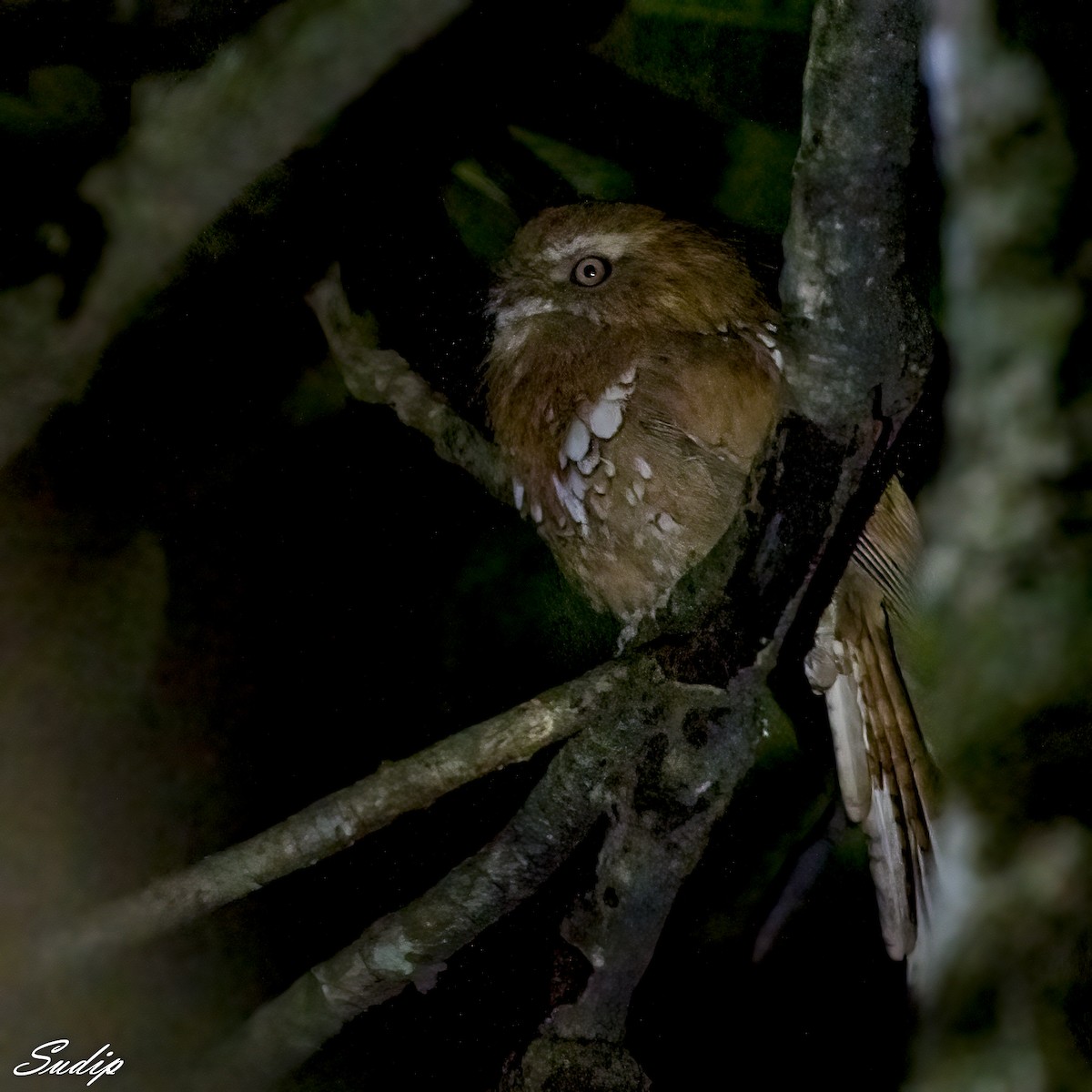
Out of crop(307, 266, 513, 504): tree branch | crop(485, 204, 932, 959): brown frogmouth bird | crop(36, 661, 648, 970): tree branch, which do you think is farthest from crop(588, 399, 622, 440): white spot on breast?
crop(36, 661, 648, 970): tree branch

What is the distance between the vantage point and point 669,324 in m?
1.35

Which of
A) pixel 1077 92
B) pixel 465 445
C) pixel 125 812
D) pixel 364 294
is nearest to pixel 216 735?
pixel 125 812

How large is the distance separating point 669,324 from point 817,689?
61cm

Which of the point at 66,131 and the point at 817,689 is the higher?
the point at 66,131

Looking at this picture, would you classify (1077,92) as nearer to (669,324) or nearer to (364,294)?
(669,324)

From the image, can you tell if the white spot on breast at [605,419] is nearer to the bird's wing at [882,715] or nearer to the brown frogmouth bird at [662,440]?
the brown frogmouth bird at [662,440]

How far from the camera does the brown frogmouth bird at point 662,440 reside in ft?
4.09

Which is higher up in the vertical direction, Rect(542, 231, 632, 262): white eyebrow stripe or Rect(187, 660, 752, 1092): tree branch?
Rect(542, 231, 632, 262): white eyebrow stripe

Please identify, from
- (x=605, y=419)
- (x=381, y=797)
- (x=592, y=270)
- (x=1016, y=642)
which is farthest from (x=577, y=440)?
(x=1016, y=642)

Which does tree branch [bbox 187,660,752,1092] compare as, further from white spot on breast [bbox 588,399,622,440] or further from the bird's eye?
the bird's eye

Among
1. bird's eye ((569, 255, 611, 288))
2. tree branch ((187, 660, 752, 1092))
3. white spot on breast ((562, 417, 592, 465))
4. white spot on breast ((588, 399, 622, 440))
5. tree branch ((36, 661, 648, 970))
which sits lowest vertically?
tree branch ((187, 660, 752, 1092))

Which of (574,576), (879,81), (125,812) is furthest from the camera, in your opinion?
(574,576)

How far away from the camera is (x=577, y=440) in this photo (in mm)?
1328

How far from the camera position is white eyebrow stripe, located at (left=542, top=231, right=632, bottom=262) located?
140 cm
